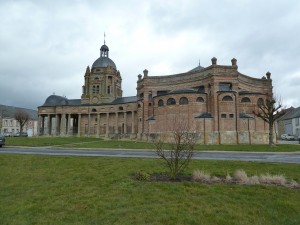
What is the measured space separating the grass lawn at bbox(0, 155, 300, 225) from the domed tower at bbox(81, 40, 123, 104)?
59558mm

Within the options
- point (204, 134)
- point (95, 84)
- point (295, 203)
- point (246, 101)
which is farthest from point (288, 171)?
point (95, 84)

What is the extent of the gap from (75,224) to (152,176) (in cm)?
559

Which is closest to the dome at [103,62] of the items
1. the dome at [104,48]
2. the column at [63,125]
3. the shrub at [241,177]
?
the dome at [104,48]

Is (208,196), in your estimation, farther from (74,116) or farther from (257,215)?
(74,116)

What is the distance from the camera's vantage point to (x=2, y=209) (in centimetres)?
720

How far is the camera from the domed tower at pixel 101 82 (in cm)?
7019

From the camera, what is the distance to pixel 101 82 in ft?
237

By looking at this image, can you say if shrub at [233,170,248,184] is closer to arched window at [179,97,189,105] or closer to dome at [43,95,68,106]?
arched window at [179,97,189,105]

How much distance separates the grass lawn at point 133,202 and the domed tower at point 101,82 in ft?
195

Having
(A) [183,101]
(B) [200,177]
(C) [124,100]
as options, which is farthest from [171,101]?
(B) [200,177]

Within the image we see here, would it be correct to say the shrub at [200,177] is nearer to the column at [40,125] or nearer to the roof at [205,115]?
the roof at [205,115]

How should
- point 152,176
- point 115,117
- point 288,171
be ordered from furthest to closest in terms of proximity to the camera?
point 115,117, point 288,171, point 152,176

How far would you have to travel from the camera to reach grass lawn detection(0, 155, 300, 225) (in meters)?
6.42

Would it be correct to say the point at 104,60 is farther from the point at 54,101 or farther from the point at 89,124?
the point at 89,124
